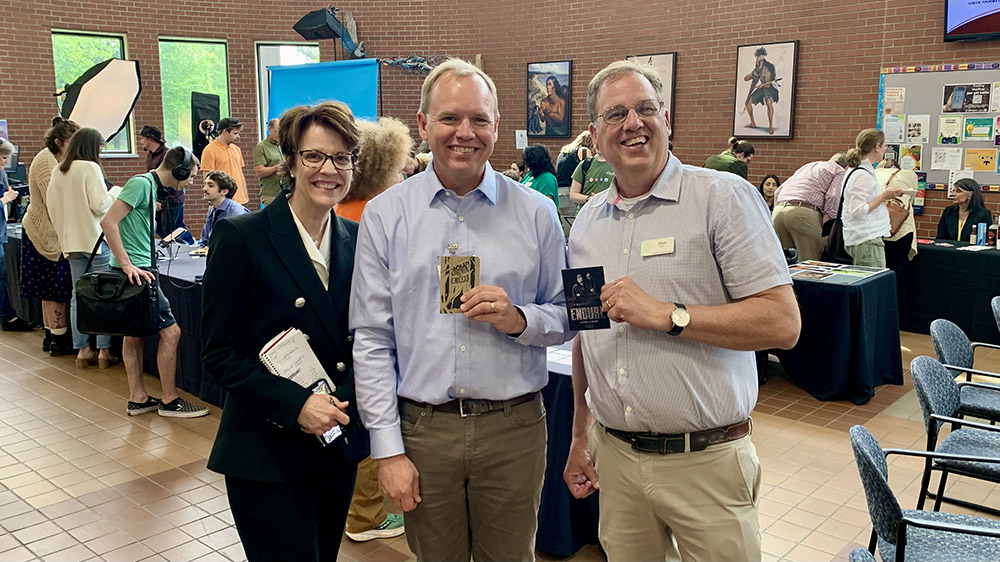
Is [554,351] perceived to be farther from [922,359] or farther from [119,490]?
[119,490]

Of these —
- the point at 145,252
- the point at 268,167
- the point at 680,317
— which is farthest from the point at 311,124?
the point at 268,167

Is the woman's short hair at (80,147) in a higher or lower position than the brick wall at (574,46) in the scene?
lower

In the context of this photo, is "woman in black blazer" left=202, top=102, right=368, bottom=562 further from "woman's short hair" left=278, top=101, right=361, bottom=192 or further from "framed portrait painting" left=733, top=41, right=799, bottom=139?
"framed portrait painting" left=733, top=41, right=799, bottom=139

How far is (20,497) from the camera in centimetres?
375

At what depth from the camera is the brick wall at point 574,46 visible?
8474mm

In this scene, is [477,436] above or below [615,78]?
below

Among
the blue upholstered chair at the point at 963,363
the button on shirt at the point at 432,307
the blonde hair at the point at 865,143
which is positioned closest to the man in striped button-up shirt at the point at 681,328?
the button on shirt at the point at 432,307

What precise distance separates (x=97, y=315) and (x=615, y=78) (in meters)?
3.68

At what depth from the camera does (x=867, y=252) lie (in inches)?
256

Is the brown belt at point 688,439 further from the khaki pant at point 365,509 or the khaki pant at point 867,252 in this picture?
the khaki pant at point 867,252

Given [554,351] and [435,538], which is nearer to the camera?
[435,538]

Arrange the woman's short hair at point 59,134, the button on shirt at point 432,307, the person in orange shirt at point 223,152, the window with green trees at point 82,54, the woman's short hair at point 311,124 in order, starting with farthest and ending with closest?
the window with green trees at point 82,54 → the person in orange shirt at point 223,152 → the woman's short hair at point 59,134 → the woman's short hair at point 311,124 → the button on shirt at point 432,307

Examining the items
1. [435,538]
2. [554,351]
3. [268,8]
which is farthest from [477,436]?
[268,8]

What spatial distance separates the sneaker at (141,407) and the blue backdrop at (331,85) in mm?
4253
